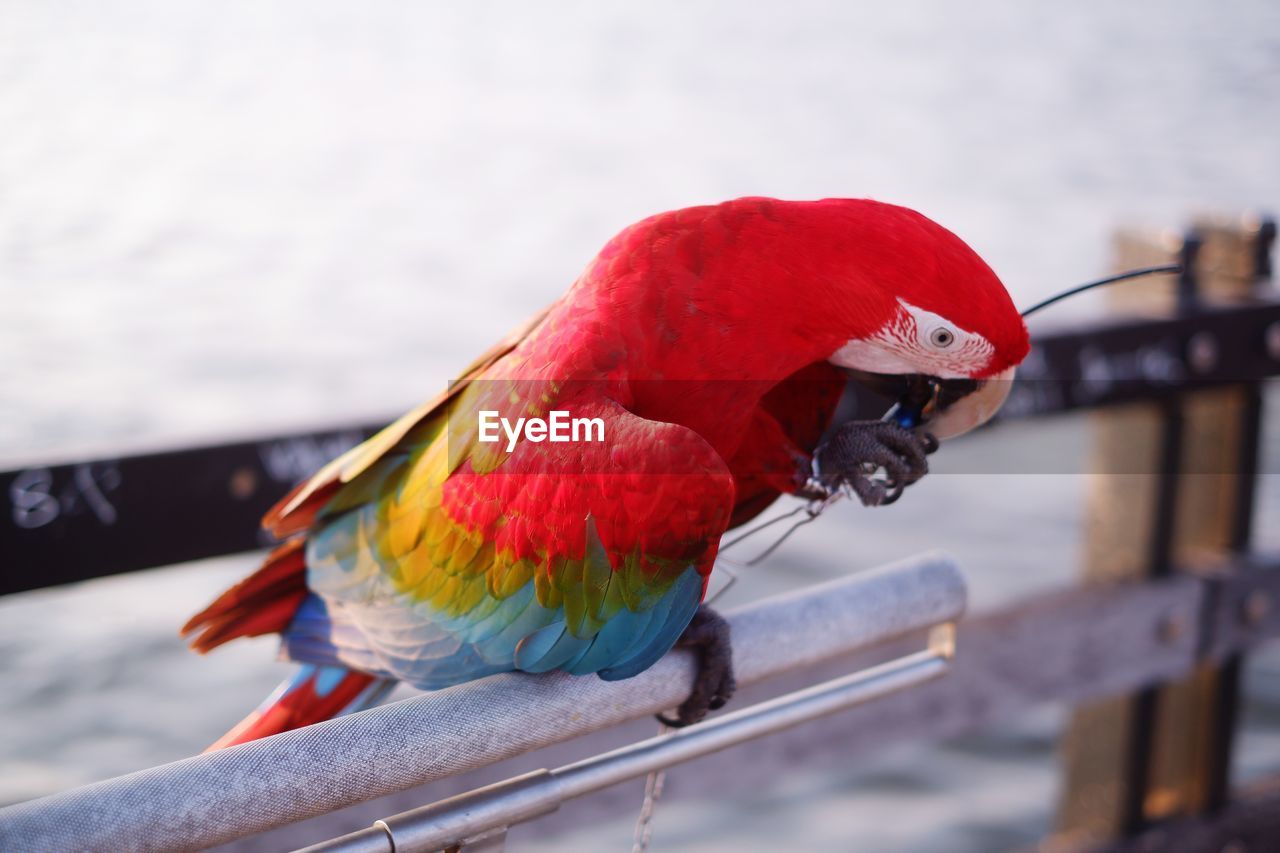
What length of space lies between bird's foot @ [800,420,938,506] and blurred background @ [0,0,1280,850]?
0.66m

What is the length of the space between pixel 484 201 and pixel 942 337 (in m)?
3.07

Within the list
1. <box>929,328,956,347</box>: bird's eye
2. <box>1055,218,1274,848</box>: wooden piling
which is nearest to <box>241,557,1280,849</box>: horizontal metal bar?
<box>1055,218,1274,848</box>: wooden piling

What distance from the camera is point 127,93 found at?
2027mm

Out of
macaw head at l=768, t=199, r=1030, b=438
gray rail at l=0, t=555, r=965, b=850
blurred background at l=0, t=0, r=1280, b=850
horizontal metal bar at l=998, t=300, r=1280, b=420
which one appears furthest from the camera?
blurred background at l=0, t=0, r=1280, b=850

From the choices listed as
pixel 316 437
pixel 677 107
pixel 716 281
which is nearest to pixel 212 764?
pixel 716 281

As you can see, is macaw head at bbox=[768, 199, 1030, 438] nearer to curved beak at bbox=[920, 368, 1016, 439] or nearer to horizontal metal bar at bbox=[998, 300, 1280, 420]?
curved beak at bbox=[920, 368, 1016, 439]

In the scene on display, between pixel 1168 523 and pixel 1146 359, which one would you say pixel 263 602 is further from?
pixel 1168 523

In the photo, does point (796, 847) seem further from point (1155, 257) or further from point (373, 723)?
point (373, 723)

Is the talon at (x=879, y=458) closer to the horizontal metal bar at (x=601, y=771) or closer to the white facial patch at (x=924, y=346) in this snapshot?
the white facial patch at (x=924, y=346)

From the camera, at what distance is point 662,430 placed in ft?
2.37

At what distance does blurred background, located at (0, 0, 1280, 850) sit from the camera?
207 centimetres

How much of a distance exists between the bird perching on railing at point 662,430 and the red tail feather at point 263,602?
0.26 ft

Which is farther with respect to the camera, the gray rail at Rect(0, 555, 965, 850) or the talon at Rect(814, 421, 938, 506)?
the talon at Rect(814, 421, 938, 506)

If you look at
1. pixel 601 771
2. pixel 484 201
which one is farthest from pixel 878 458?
pixel 484 201
